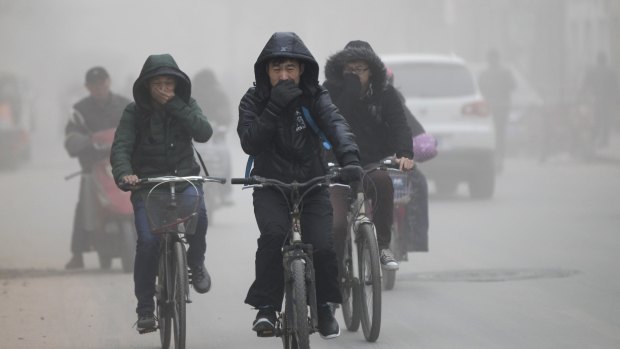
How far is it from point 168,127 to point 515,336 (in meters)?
2.31

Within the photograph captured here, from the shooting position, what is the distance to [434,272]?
11992 millimetres

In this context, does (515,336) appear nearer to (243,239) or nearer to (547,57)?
(243,239)

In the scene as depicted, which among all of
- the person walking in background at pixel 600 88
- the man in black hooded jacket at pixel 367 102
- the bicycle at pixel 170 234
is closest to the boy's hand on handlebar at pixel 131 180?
the bicycle at pixel 170 234

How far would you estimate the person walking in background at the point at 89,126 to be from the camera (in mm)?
12555

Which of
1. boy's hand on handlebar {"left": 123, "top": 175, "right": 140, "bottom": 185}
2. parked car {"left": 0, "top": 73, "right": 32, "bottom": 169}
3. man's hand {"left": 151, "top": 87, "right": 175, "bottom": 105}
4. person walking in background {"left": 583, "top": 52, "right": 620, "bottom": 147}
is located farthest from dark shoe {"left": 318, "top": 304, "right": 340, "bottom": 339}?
parked car {"left": 0, "top": 73, "right": 32, "bottom": 169}

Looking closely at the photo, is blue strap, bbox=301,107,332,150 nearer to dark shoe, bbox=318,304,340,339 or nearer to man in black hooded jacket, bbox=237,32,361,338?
man in black hooded jacket, bbox=237,32,361,338

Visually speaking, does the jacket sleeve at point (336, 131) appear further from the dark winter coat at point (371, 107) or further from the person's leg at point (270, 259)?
the dark winter coat at point (371, 107)

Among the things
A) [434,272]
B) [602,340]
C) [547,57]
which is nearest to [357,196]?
[602,340]

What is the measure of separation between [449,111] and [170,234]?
36.9 feet

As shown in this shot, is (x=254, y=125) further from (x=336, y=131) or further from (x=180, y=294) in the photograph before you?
(x=180, y=294)

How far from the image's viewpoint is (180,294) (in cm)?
800

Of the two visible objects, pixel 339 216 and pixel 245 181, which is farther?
pixel 339 216

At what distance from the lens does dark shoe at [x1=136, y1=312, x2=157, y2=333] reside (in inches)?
329

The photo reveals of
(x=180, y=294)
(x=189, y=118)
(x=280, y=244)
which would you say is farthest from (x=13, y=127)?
(x=280, y=244)
